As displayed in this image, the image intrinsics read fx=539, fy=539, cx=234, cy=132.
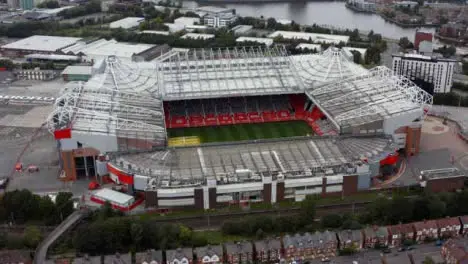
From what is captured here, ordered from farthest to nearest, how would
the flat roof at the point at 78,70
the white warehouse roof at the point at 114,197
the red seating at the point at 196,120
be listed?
the flat roof at the point at 78,70 < the red seating at the point at 196,120 < the white warehouse roof at the point at 114,197

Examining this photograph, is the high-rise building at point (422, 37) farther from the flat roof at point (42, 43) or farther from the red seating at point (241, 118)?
the flat roof at point (42, 43)

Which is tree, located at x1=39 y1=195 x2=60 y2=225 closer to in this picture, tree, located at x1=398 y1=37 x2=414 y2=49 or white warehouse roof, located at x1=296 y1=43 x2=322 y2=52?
white warehouse roof, located at x1=296 y1=43 x2=322 y2=52

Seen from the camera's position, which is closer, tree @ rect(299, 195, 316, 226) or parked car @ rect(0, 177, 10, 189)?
tree @ rect(299, 195, 316, 226)

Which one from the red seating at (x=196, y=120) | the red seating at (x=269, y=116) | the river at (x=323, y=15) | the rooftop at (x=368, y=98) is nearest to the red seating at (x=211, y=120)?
the red seating at (x=196, y=120)

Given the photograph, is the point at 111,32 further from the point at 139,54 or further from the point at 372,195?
the point at 372,195

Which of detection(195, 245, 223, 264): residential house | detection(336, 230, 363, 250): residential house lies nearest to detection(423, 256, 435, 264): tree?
detection(336, 230, 363, 250): residential house

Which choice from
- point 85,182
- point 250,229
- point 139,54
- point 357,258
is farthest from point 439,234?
point 139,54

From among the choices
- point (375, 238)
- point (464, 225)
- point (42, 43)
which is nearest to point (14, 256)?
point (375, 238)
